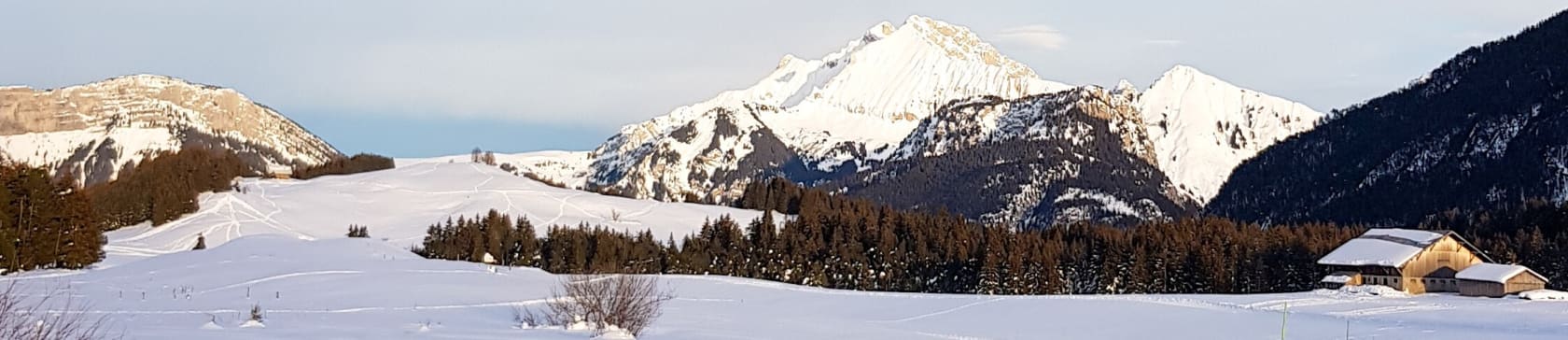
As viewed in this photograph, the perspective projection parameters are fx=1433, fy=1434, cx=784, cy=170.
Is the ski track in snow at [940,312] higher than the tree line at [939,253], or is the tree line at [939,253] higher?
the tree line at [939,253]

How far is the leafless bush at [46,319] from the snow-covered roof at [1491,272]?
69776 mm

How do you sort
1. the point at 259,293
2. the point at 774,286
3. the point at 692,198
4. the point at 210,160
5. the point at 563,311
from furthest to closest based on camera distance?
the point at 692,198
the point at 210,160
the point at 774,286
the point at 259,293
the point at 563,311

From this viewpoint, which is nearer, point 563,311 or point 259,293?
point 563,311

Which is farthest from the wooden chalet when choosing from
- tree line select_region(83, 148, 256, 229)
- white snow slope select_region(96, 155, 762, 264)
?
tree line select_region(83, 148, 256, 229)

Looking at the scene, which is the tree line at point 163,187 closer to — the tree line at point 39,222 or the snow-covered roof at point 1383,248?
the tree line at point 39,222

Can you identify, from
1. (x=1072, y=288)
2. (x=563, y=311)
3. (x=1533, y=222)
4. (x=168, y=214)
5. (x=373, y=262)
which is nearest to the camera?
(x=563, y=311)

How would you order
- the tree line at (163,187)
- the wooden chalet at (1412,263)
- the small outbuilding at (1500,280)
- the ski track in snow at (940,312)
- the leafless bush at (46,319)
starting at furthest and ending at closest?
the tree line at (163,187) < the wooden chalet at (1412,263) < the small outbuilding at (1500,280) < the ski track in snow at (940,312) < the leafless bush at (46,319)

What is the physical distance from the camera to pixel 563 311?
136 ft

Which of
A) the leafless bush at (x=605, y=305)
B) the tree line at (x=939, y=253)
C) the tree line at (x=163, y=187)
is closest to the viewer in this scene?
the leafless bush at (x=605, y=305)

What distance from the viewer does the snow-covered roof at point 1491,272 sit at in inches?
3073

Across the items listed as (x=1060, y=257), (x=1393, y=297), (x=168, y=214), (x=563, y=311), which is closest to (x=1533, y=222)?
(x=1060, y=257)

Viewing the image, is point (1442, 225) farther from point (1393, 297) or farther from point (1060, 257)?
point (1393, 297)

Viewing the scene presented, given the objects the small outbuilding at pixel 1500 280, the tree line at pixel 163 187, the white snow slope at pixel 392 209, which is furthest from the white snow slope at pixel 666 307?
the tree line at pixel 163 187

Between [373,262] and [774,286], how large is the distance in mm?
22662
